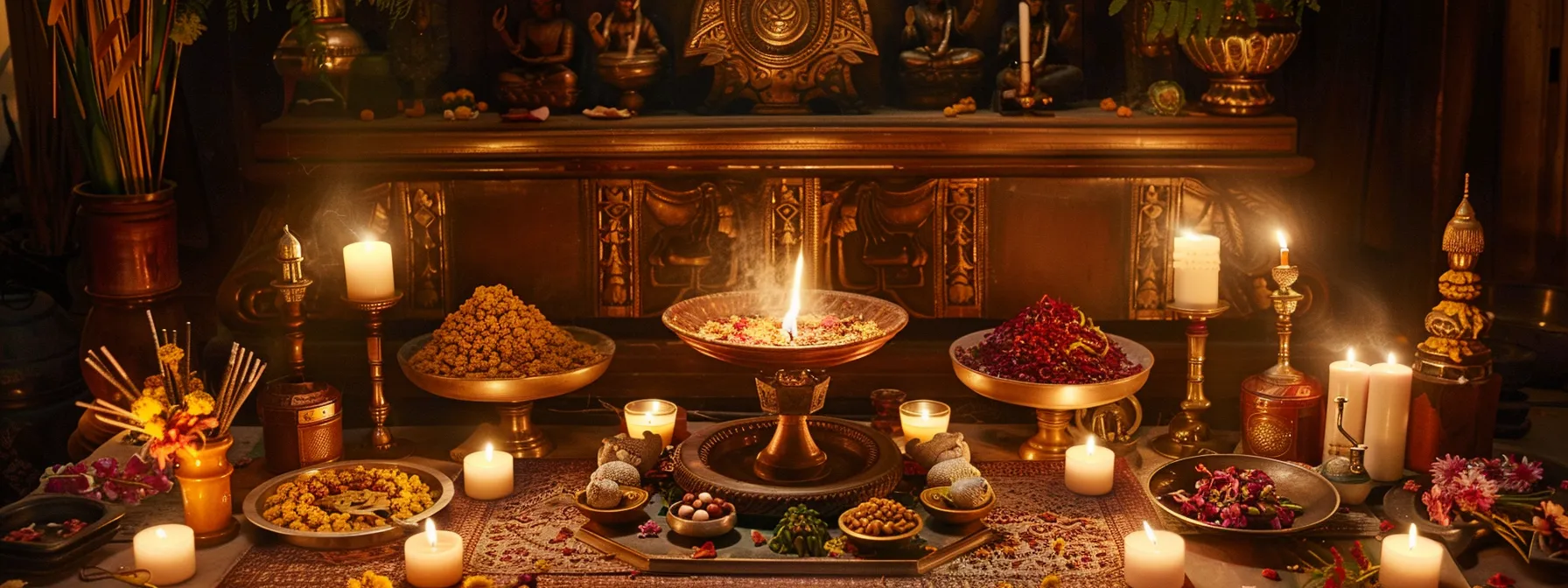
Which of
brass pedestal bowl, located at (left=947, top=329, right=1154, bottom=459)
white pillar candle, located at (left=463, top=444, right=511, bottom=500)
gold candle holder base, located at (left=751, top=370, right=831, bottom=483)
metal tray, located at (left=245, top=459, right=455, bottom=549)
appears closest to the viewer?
metal tray, located at (left=245, top=459, right=455, bottom=549)

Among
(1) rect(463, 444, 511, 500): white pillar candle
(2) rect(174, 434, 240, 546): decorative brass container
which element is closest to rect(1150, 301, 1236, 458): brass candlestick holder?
(1) rect(463, 444, 511, 500): white pillar candle

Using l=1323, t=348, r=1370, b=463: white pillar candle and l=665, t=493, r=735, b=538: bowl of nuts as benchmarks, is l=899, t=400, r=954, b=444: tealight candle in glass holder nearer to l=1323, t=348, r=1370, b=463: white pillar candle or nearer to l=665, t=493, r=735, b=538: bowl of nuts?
l=665, t=493, r=735, b=538: bowl of nuts

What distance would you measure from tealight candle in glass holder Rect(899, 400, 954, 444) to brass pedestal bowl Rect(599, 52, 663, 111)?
1331 millimetres

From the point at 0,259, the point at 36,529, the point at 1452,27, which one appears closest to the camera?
the point at 36,529

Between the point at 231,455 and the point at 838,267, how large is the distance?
64.0 inches

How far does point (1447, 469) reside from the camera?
3146mm

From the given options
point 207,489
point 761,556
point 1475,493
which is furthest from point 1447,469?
point 207,489

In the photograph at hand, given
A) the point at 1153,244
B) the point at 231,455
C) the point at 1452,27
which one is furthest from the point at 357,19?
the point at 1452,27

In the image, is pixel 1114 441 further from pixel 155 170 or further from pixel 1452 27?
pixel 155 170

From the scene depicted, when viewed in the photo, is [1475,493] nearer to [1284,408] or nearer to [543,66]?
[1284,408]

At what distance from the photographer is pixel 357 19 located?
4.48 m

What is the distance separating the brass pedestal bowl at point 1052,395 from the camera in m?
3.39

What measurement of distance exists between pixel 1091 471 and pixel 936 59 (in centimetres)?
148

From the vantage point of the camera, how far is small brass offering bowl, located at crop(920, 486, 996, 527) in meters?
3.04
